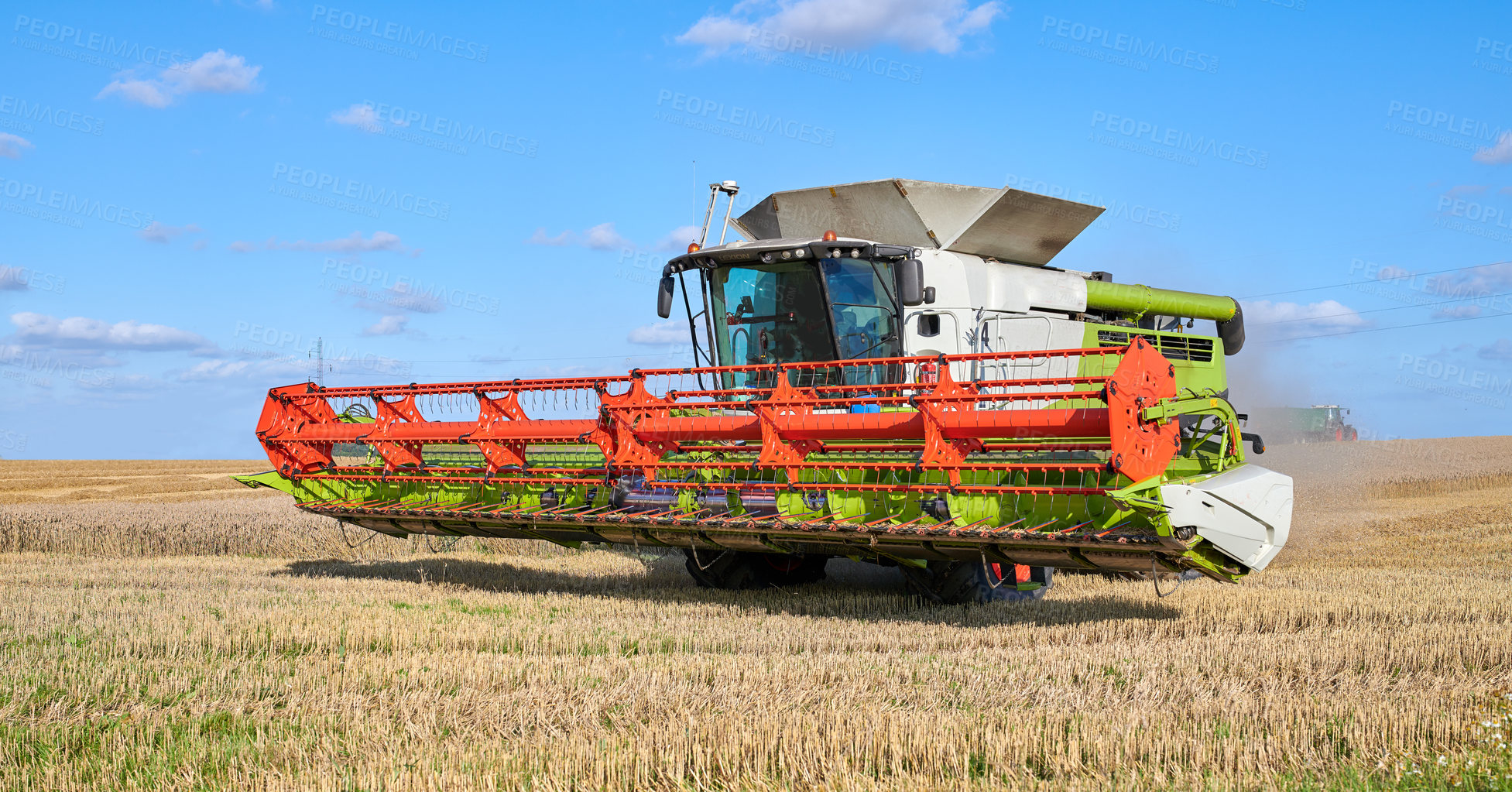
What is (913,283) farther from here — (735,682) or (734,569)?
(735,682)

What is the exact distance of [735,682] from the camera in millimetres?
4199

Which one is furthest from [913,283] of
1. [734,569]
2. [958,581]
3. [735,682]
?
[735,682]

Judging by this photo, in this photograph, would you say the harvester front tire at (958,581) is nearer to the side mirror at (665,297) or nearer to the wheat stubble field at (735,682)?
the wheat stubble field at (735,682)

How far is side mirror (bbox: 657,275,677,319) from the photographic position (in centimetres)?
761

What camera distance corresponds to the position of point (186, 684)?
4203mm

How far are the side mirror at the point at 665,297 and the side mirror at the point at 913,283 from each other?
1788 mm

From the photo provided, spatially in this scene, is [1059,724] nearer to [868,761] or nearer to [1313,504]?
[868,761]

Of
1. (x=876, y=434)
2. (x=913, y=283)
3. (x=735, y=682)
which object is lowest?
(x=735, y=682)

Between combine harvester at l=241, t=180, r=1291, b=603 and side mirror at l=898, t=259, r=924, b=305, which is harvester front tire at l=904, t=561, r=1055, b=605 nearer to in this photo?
combine harvester at l=241, t=180, r=1291, b=603

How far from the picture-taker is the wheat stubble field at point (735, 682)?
3162mm

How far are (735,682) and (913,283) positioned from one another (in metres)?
3.00

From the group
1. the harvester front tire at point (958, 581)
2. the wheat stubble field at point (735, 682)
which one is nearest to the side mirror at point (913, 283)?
the harvester front tire at point (958, 581)

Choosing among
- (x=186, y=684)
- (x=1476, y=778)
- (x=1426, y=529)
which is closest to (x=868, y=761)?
(x=1476, y=778)

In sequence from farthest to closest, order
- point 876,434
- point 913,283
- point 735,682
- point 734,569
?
point 734,569 < point 913,283 < point 876,434 < point 735,682
